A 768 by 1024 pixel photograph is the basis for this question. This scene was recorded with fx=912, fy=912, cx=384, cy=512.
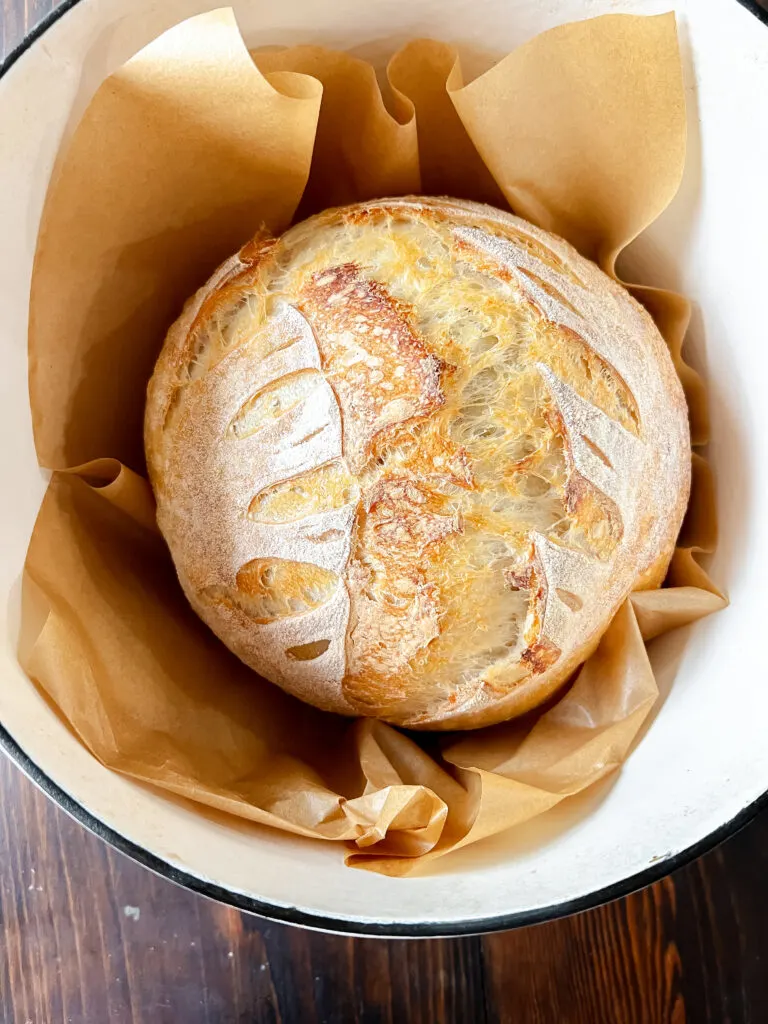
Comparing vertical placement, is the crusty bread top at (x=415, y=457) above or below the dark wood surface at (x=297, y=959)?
above

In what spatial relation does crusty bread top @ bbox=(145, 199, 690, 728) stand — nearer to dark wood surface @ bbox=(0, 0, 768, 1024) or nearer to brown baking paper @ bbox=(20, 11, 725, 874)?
brown baking paper @ bbox=(20, 11, 725, 874)

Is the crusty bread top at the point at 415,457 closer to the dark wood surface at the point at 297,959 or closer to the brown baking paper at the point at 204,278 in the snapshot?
the brown baking paper at the point at 204,278

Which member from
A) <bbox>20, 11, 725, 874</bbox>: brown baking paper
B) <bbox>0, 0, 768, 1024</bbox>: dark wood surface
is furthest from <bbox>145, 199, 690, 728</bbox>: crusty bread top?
<bbox>0, 0, 768, 1024</bbox>: dark wood surface

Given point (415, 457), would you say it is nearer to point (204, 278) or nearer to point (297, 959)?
point (204, 278)

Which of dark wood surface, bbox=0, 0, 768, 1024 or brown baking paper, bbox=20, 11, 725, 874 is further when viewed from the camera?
dark wood surface, bbox=0, 0, 768, 1024

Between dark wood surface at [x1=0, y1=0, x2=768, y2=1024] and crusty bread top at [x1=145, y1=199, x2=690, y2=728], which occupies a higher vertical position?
crusty bread top at [x1=145, y1=199, x2=690, y2=728]

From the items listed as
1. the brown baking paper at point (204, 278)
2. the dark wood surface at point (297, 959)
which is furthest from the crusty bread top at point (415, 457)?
the dark wood surface at point (297, 959)
